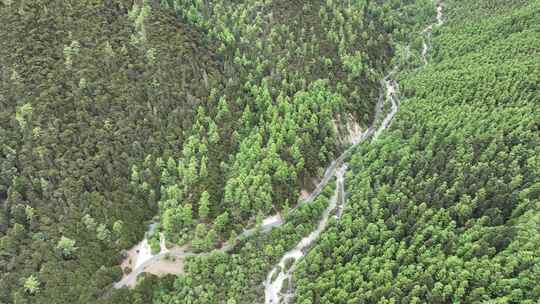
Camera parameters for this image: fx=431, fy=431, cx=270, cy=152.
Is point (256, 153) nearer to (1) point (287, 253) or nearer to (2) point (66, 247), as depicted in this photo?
(1) point (287, 253)

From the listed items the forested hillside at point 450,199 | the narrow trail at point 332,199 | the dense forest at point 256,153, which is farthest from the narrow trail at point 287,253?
the forested hillside at point 450,199

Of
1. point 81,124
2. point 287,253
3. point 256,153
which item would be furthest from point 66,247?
point 256,153

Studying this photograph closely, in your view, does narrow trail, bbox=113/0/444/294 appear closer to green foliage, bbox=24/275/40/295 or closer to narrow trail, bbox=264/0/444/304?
narrow trail, bbox=264/0/444/304

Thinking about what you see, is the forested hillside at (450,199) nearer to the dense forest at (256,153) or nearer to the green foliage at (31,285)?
the dense forest at (256,153)

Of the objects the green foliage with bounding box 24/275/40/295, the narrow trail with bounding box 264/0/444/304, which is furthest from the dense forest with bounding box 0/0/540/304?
the narrow trail with bounding box 264/0/444/304

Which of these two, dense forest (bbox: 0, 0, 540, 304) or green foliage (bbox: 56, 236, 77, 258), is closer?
dense forest (bbox: 0, 0, 540, 304)
